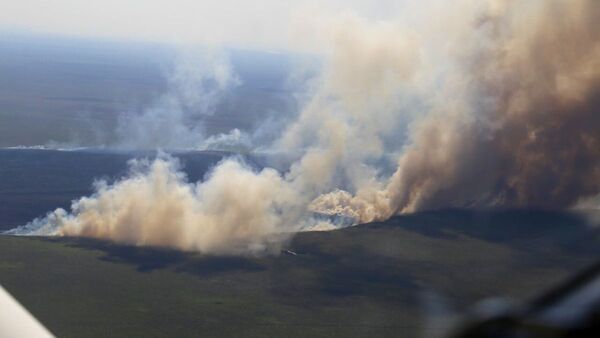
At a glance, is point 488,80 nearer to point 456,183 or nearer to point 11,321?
point 456,183

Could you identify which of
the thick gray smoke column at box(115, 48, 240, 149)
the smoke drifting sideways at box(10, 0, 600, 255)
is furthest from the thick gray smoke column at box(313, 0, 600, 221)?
the thick gray smoke column at box(115, 48, 240, 149)

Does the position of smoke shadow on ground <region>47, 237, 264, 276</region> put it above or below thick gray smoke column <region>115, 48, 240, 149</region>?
below

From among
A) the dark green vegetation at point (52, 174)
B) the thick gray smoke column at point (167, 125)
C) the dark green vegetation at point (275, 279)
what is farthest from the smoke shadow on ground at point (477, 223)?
the thick gray smoke column at point (167, 125)

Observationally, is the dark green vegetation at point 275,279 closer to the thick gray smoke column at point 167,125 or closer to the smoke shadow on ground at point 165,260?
the smoke shadow on ground at point 165,260

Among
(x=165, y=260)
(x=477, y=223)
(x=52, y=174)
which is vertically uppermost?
(x=52, y=174)

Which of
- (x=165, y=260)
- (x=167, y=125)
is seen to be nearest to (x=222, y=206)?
(x=165, y=260)

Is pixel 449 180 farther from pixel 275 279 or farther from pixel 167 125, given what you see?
pixel 167 125

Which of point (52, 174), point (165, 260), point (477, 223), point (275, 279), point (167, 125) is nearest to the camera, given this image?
point (275, 279)

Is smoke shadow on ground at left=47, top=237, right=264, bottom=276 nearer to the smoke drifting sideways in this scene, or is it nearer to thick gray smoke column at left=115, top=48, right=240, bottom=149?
the smoke drifting sideways

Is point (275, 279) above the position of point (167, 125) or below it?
below

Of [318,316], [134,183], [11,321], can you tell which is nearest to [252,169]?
[134,183]
